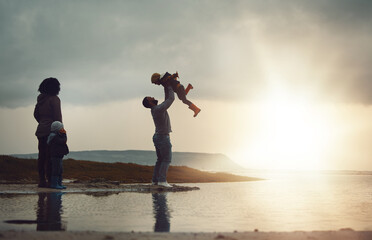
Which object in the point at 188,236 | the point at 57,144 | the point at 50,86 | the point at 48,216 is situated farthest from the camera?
the point at 50,86

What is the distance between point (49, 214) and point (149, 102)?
660cm

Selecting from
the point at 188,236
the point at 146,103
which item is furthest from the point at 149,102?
the point at 188,236

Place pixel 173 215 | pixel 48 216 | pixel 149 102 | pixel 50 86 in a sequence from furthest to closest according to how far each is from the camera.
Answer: pixel 149 102
pixel 50 86
pixel 173 215
pixel 48 216

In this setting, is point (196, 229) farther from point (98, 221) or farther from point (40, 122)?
point (40, 122)

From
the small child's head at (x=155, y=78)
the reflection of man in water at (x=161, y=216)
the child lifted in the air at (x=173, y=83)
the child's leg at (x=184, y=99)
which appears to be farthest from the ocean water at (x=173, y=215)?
the small child's head at (x=155, y=78)

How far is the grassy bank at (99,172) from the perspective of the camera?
17395 millimetres

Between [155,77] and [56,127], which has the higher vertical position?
[155,77]

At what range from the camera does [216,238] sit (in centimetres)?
454

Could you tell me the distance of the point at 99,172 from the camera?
65.7ft

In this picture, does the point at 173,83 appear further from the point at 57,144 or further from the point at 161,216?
the point at 161,216

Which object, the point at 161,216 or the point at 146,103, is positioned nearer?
the point at 161,216

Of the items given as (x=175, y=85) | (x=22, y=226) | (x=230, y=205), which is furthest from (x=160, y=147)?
(x=22, y=226)

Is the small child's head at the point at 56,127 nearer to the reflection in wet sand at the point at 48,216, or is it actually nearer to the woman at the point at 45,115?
the woman at the point at 45,115

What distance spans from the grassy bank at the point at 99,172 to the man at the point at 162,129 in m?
3.90
